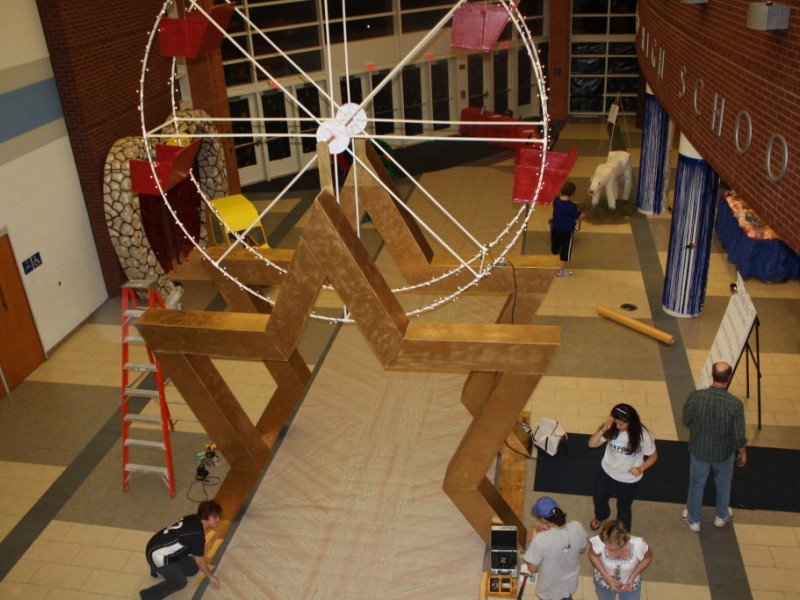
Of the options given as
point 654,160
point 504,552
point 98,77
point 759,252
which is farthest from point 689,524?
point 98,77

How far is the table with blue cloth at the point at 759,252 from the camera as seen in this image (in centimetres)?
1213

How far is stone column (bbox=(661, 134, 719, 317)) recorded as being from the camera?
10797 mm

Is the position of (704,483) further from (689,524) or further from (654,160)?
(654,160)

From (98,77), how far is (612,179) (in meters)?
9.30

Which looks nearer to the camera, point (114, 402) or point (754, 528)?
point (754, 528)

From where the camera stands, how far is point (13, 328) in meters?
10.9

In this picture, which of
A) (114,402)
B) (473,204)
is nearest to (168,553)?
(114,402)

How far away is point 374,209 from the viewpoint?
8.37m

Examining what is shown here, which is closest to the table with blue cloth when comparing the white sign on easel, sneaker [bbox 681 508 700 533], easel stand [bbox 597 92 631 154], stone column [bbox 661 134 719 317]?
stone column [bbox 661 134 719 317]

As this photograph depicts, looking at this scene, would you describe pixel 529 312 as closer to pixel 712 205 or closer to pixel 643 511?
pixel 643 511

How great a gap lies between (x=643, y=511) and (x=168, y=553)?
4533mm

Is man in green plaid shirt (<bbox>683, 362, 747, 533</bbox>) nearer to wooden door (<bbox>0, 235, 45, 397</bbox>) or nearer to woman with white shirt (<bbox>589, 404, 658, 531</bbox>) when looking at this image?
woman with white shirt (<bbox>589, 404, 658, 531</bbox>)

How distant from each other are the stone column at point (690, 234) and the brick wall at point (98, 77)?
7.89 meters

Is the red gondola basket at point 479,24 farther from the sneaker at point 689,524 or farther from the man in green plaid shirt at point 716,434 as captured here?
the sneaker at point 689,524
